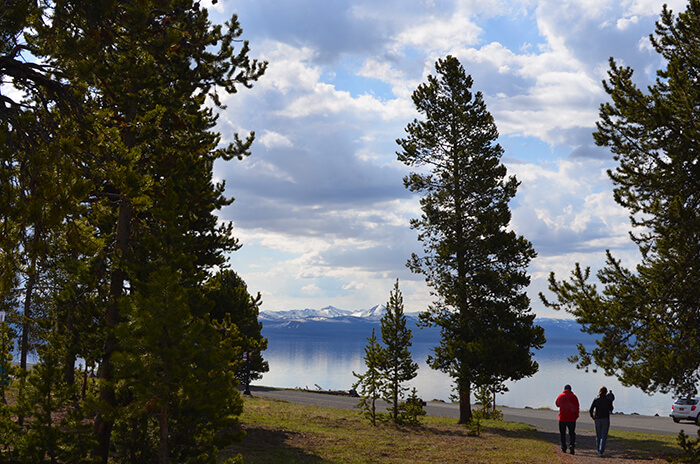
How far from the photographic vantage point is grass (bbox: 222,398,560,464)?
1427cm

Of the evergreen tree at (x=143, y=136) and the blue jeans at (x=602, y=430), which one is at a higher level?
the evergreen tree at (x=143, y=136)

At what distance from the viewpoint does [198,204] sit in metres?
13.5

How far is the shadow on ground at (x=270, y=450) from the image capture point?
44.2ft

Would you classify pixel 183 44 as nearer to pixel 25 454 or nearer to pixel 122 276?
pixel 122 276

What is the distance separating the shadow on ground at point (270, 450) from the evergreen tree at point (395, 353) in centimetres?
683

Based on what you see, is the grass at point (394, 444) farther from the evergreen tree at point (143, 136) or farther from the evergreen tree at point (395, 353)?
the evergreen tree at point (143, 136)

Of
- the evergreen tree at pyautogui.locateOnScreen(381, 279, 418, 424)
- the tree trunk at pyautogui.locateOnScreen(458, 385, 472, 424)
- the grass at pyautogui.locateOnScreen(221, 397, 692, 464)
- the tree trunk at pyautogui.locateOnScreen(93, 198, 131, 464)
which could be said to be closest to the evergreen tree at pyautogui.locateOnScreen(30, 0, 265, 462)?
the tree trunk at pyautogui.locateOnScreen(93, 198, 131, 464)

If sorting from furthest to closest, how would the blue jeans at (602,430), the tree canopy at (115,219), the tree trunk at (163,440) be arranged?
1. the blue jeans at (602,430)
2. the tree trunk at (163,440)
3. the tree canopy at (115,219)

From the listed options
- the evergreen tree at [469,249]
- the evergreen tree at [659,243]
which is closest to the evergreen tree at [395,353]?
the evergreen tree at [469,249]

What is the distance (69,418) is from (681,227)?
43.0 feet

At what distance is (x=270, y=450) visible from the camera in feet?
49.2

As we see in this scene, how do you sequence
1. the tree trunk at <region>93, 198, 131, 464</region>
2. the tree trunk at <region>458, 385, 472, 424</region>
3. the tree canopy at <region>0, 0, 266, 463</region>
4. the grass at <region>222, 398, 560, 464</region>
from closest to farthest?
the tree canopy at <region>0, 0, 266, 463</region>, the tree trunk at <region>93, 198, 131, 464</region>, the grass at <region>222, 398, 560, 464</region>, the tree trunk at <region>458, 385, 472, 424</region>

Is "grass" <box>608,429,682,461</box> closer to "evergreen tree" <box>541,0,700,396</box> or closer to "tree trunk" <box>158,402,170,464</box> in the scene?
"evergreen tree" <box>541,0,700,396</box>

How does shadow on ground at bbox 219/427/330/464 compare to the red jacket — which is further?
the red jacket
